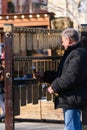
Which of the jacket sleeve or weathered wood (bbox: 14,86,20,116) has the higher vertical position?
the jacket sleeve

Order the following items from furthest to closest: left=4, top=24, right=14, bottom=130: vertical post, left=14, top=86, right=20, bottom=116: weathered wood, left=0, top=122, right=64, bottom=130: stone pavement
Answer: left=0, top=122, right=64, bottom=130: stone pavement < left=14, top=86, right=20, bottom=116: weathered wood < left=4, top=24, right=14, bottom=130: vertical post

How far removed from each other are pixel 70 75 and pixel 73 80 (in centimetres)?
7

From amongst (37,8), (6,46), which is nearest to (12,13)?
Result: (37,8)

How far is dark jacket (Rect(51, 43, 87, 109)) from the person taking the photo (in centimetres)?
578

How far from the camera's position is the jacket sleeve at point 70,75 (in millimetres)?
5766

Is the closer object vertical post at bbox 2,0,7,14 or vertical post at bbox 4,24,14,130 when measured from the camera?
vertical post at bbox 4,24,14,130

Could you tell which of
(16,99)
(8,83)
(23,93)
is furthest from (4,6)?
(8,83)

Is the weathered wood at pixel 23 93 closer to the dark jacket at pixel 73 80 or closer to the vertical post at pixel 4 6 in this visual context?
the dark jacket at pixel 73 80

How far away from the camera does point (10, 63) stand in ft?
22.8

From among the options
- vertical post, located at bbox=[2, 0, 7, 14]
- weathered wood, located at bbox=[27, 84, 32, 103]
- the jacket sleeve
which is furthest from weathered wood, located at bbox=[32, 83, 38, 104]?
vertical post, located at bbox=[2, 0, 7, 14]

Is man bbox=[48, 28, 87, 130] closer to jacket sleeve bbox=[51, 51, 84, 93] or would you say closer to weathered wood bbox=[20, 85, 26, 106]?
jacket sleeve bbox=[51, 51, 84, 93]

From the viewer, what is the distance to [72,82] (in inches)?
227

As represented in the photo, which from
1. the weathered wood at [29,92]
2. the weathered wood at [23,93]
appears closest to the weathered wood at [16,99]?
the weathered wood at [23,93]

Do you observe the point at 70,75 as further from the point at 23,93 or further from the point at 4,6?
the point at 4,6
